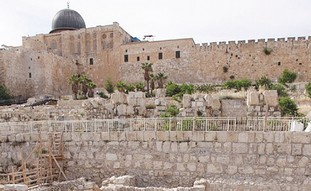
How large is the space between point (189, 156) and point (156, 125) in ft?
4.20

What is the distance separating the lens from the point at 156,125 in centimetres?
848

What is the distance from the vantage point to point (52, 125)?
1007cm

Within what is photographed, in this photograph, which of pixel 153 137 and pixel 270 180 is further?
pixel 153 137

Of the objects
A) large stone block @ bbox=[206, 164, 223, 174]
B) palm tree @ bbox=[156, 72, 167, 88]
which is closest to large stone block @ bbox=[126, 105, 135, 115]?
large stone block @ bbox=[206, 164, 223, 174]

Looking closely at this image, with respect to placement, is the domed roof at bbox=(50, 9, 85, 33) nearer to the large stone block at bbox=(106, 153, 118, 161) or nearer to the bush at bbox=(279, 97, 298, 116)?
the bush at bbox=(279, 97, 298, 116)

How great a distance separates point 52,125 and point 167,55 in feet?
102

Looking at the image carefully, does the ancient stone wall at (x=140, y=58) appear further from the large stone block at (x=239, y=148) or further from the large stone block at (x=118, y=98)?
the large stone block at (x=239, y=148)

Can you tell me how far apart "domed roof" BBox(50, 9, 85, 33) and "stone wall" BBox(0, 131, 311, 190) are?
128 ft

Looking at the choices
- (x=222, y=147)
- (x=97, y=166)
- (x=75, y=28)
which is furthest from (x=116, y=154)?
(x=75, y=28)

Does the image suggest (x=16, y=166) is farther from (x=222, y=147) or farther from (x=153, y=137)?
(x=222, y=147)

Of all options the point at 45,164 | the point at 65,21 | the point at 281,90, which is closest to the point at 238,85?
the point at 281,90

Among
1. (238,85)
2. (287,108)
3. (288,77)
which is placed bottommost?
(287,108)

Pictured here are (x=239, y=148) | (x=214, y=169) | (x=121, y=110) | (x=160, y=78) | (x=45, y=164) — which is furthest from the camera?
(x=160, y=78)

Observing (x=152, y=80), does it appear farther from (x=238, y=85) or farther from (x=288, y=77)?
(x=288, y=77)
